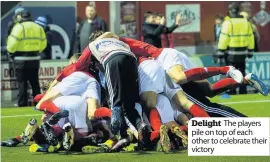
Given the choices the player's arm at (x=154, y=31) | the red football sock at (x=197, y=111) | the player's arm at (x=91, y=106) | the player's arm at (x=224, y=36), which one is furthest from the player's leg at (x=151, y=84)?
the player's arm at (x=224, y=36)

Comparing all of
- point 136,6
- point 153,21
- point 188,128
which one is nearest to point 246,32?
point 153,21

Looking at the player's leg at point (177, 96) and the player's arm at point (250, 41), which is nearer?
the player's leg at point (177, 96)

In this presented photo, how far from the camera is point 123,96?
12383 millimetres

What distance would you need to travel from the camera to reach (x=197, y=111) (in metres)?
12.6

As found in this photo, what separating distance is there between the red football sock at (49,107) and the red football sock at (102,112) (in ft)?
1.76

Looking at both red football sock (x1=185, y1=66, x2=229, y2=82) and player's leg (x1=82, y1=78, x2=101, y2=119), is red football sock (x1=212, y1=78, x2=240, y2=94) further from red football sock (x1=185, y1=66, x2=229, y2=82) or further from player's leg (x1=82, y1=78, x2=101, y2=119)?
player's leg (x1=82, y1=78, x2=101, y2=119)

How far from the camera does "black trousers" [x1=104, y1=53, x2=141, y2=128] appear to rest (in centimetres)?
1229

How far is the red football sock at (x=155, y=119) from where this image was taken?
12.2m

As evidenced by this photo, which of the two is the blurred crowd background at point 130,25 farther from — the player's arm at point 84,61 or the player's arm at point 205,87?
the player's arm at point 84,61

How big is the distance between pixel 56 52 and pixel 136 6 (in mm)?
4453

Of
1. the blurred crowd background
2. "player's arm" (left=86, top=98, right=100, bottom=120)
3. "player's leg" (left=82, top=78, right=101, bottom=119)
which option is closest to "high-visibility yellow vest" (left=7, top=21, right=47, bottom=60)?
the blurred crowd background

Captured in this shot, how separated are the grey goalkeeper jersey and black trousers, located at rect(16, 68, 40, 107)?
7150 mm

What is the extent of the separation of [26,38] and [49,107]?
6.99 meters

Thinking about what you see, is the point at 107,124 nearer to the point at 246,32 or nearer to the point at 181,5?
the point at 246,32
